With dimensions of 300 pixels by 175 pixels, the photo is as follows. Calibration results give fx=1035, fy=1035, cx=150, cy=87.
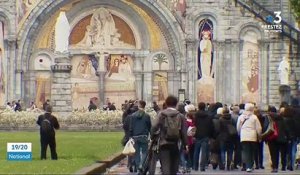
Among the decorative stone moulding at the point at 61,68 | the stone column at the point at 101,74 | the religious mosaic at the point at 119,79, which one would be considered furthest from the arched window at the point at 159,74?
the decorative stone moulding at the point at 61,68

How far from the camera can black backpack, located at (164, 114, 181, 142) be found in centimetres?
2561

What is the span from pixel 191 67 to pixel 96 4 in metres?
7.16

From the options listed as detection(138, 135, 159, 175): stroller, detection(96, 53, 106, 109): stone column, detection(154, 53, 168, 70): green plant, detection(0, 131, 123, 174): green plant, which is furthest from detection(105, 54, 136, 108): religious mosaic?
detection(138, 135, 159, 175): stroller

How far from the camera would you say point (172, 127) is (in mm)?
25625

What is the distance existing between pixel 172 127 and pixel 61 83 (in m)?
27.1

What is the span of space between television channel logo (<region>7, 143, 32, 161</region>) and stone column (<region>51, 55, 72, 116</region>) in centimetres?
1963

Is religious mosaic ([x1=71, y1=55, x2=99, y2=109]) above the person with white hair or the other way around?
above

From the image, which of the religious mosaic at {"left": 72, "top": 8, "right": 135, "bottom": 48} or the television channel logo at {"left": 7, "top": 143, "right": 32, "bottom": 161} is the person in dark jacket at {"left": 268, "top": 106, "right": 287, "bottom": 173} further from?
the religious mosaic at {"left": 72, "top": 8, "right": 135, "bottom": 48}

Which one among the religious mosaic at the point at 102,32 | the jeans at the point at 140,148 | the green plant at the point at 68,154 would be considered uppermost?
the religious mosaic at the point at 102,32

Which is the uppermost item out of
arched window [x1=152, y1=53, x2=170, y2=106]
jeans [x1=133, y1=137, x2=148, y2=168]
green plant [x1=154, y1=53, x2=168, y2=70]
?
green plant [x1=154, y1=53, x2=168, y2=70]

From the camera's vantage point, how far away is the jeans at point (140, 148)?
102 ft

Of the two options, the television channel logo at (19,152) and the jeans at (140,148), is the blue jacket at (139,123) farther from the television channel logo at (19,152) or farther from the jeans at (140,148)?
the television channel logo at (19,152)

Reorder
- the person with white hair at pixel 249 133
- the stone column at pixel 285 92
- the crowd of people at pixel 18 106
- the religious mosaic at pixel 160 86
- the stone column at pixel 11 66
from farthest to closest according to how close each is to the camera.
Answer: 1. the religious mosaic at pixel 160 86
2. the stone column at pixel 11 66
3. the stone column at pixel 285 92
4. the crowd of people at pixel 18 106
5. the person with white hair at pixel 249 133

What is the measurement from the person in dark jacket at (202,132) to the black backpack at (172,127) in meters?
6.89
